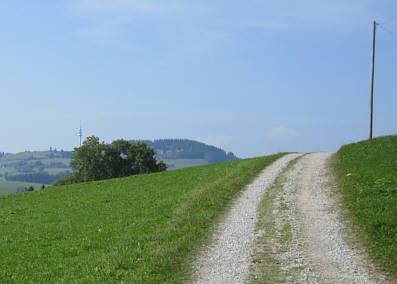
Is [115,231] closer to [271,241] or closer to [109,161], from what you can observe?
[271,241]

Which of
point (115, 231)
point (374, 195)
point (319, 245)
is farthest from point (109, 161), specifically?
point (319, 245)

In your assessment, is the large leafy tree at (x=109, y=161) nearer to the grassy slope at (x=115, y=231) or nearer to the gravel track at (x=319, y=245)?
the grassy slope at (x=115, y=231)

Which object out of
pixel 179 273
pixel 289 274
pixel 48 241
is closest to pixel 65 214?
pixel 48 241

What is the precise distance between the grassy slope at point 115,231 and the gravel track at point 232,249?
1.69 ft

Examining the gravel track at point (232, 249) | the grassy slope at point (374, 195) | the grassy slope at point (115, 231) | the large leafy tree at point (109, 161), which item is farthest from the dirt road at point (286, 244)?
the large leafy tree at point (109, 161)

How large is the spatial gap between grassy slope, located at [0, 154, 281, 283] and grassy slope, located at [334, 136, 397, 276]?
582 cm

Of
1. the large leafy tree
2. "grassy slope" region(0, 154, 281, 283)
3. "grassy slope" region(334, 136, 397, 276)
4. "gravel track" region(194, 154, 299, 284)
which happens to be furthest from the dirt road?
the large leafy tree

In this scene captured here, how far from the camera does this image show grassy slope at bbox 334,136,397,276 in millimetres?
13313

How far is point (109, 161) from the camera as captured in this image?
83.6 metres

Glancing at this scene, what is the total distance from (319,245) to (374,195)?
696 cm

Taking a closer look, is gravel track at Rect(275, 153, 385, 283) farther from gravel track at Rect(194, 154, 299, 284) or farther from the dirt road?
gravel track at Rect(194, 154, 299, 284)

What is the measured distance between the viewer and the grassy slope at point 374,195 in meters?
13.3

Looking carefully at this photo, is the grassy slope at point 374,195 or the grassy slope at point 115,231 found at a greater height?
the grassy slope at point 374,195

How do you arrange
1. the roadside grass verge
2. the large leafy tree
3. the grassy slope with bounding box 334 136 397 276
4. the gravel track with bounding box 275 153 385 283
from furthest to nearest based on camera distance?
the large leafy tree < the grassy slope with bounding box 334 136 397 276 < the roadside grass verge < the gravel track with bounding box 275 153 385 283
